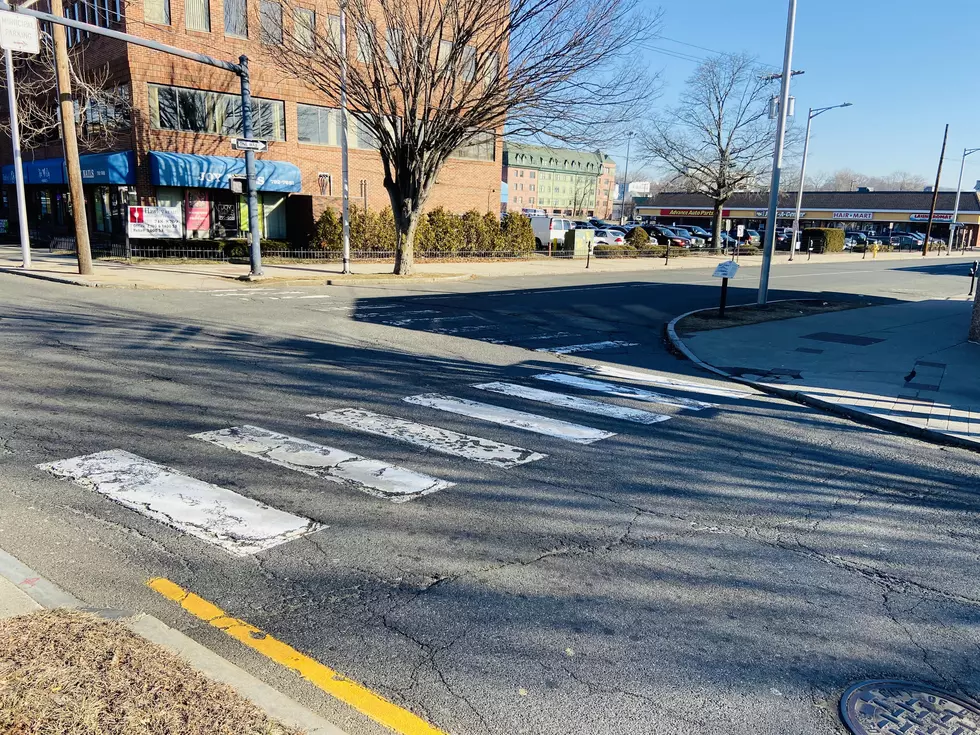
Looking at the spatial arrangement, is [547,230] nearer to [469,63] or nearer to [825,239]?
[469,63]

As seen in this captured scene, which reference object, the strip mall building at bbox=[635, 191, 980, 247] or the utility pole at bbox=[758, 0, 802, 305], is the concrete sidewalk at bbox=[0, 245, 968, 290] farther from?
the strip mall building at bbox=[635, 191, 980, 247]

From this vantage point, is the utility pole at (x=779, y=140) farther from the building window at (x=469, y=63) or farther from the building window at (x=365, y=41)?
the building window at (x=365, y=41)

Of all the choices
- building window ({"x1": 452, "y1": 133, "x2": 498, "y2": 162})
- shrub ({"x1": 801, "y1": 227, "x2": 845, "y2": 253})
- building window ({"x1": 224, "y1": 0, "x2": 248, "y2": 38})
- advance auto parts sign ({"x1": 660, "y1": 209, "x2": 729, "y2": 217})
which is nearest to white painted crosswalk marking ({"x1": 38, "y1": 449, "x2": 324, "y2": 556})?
building window ({"x1": 224, "y1": 0, "x2": 248, "y2": 38})

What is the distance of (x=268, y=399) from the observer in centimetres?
805

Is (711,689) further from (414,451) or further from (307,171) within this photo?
(307,171)

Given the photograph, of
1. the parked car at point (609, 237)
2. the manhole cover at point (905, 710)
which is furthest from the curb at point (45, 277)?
the parked car at point (609, 237)

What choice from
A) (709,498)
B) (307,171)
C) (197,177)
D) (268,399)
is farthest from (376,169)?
(709,498)

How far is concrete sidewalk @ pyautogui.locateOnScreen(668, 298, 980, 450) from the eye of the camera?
8.57 metres

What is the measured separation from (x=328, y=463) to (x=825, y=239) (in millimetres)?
61205

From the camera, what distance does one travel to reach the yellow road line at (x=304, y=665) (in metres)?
3.02

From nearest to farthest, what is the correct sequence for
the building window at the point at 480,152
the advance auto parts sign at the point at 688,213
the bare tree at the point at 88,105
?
the bare tree at the point at 88,105
the building window at the point at 480,152
the advance auto parts sign at the point at 688,213

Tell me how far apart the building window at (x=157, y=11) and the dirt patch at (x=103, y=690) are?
1123 inches

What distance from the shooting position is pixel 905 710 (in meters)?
3.24

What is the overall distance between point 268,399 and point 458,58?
16726mm
